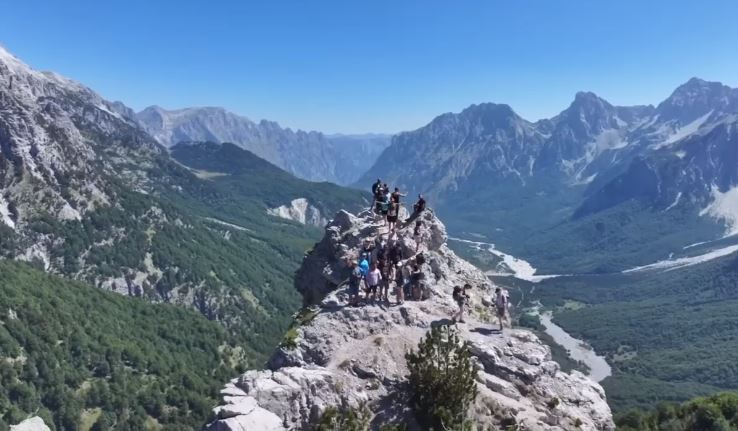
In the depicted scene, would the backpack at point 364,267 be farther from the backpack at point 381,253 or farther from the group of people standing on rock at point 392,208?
the group of people standing on rock at point 392,208

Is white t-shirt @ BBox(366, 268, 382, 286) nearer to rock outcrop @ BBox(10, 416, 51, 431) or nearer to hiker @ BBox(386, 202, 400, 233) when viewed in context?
hiker @ BBox(386, 202, 400, 233)

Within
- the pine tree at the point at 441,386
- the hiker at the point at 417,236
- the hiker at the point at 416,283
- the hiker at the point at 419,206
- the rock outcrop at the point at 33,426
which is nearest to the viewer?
the pine tree at the point at 441,386

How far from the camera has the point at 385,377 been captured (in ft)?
122

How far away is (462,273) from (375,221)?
10291mm

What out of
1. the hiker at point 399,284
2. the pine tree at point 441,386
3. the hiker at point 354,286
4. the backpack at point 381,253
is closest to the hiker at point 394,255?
the hiker at point 399,284

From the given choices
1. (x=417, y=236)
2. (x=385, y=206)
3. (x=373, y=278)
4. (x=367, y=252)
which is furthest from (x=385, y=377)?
(x=385, y=206)

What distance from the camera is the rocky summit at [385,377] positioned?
33.4 meters

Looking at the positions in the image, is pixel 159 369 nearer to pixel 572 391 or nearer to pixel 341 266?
pixel 341 266

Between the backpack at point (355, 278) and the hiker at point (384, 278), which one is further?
the backpack at point (355, 278)

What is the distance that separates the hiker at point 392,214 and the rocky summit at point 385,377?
20.1ft

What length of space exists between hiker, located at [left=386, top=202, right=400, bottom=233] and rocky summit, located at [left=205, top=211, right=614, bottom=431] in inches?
241

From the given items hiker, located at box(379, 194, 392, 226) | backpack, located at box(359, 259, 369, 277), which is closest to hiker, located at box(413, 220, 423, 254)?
hiker, located at box(379, 194, 392, 226)

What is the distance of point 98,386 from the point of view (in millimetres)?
Answer: 169250

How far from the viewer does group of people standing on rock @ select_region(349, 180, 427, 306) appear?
44.9 metres
